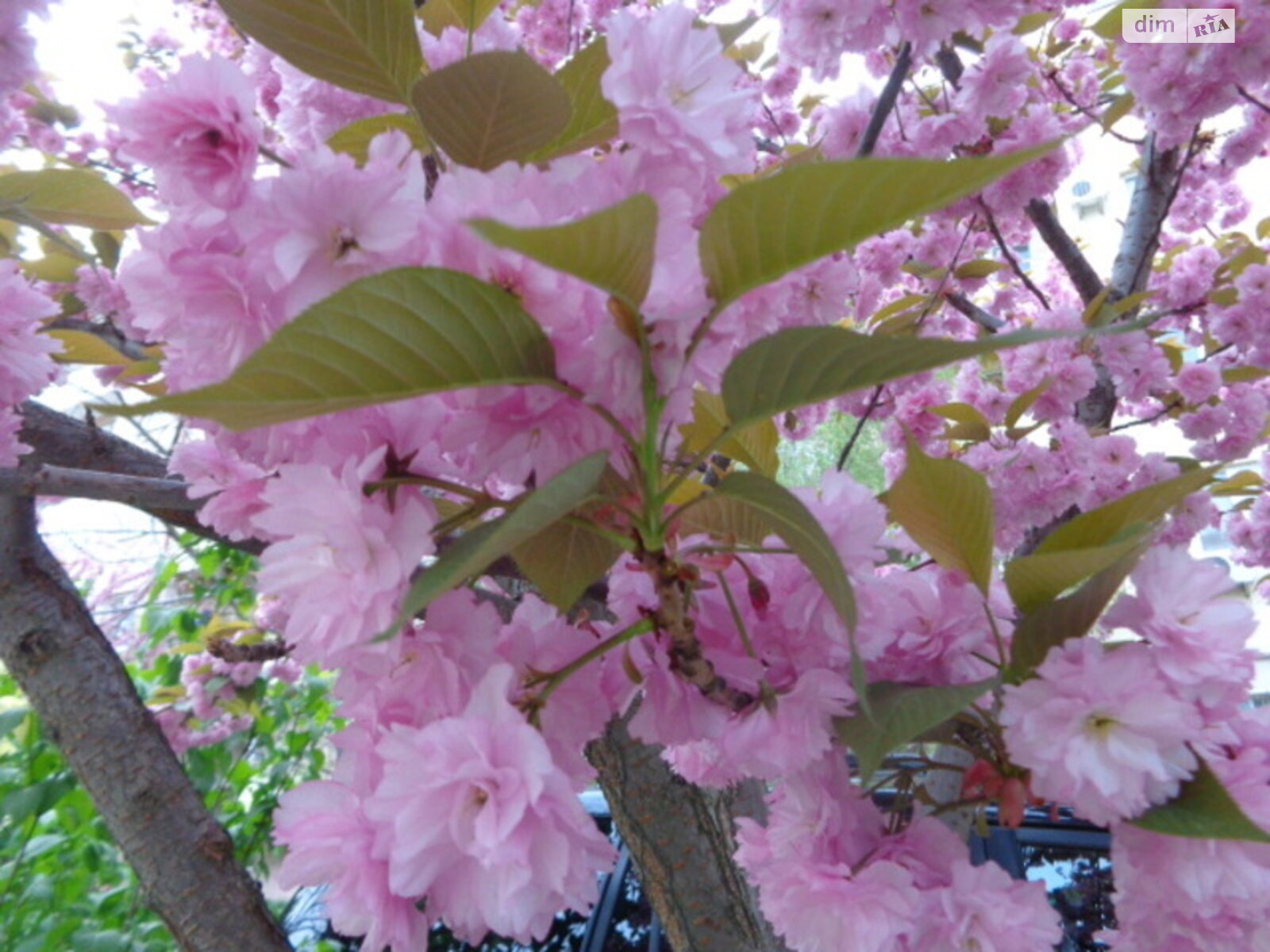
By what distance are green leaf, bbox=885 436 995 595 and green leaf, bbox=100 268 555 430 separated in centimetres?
24

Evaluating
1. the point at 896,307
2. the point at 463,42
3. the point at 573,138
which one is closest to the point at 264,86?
the point at 463,42

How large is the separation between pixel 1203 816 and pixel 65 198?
1020 millimetres

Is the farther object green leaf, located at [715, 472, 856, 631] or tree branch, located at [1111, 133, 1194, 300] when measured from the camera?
tree branch, located at [1111, 133, 1194, 300]

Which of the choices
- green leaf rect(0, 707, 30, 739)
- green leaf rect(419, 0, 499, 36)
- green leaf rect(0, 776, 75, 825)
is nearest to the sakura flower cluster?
green leaf rect(419, 0, 499, 36)

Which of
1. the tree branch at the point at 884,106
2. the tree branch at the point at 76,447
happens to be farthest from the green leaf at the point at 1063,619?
the tree branch at the point at 76,447

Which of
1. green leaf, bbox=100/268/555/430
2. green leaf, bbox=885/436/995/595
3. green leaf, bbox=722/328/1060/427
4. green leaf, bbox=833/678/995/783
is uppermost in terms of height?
green leaf, bbox=100/268/555/430

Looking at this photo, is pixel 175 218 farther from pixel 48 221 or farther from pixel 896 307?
pixel 896 307

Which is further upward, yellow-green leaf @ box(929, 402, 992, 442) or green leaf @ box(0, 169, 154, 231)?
green leaf @ box(0, 169, 154, 231)

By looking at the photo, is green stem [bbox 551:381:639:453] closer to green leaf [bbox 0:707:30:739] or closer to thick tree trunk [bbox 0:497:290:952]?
thick tree trunk [bbox 0:497:290:952]

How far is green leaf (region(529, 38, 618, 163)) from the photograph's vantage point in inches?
19.5

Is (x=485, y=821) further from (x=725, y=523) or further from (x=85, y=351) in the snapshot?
(x=85, y=351)

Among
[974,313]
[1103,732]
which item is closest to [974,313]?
[974,313]

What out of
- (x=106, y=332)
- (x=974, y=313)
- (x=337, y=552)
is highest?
(x=106, y=332)

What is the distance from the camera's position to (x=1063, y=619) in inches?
17.7
